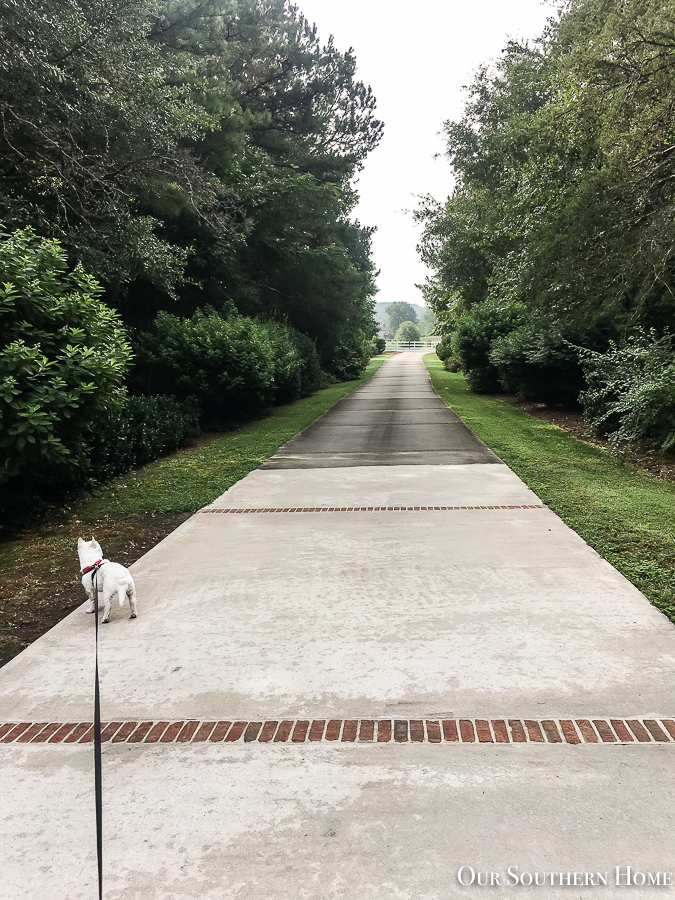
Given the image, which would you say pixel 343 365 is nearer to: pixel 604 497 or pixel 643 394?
pixel 643 394

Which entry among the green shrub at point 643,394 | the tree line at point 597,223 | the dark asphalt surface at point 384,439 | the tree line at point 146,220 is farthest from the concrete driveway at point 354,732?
the tree line at point 597,223

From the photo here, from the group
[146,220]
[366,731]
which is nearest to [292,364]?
[146,220]

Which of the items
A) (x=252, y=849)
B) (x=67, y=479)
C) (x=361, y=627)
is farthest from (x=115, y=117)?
(x=252, y=849)

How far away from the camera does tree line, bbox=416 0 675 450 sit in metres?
10.8

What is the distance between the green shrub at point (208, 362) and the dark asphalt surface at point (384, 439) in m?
2.10

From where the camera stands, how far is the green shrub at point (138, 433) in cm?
959

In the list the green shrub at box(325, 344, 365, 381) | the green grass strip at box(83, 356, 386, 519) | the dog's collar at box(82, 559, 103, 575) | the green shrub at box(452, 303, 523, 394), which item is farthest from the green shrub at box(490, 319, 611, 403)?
the green shrub at box(325, 344, 365, 381)

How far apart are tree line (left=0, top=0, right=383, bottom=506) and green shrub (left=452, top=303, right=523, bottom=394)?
19.3 feet

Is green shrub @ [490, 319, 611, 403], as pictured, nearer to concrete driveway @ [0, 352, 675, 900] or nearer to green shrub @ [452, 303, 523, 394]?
green shrub @ [452, 303, 523, 394]

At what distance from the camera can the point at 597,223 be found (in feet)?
44.2

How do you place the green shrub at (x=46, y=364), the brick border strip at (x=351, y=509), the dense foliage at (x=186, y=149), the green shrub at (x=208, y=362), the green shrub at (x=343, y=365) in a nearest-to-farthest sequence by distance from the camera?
the green shrub at (x=46, y=364)
the brick border strip at (x=351, y=509)
the dense foliage at (x=186, y=149)
the green shrub at (x=208, y=362)
the green shrub at (x=343, y=365)

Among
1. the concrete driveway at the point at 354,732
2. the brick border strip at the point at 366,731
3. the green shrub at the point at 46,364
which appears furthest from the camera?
the green shrub at the point at 46,364

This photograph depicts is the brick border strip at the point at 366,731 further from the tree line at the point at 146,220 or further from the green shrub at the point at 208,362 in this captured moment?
the green shrub at the point at 208,362

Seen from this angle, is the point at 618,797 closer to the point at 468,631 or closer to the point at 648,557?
the point at 468,631
